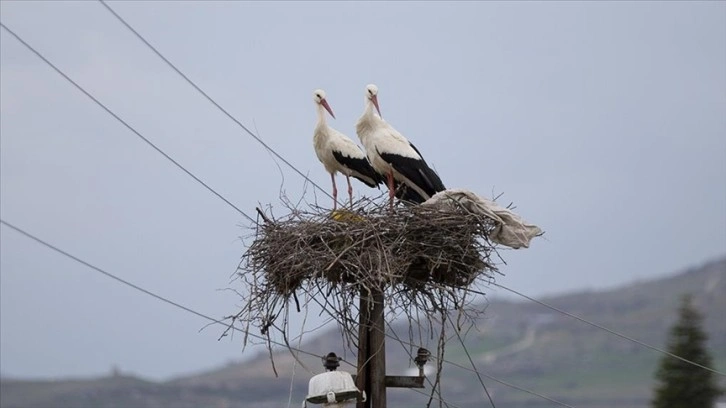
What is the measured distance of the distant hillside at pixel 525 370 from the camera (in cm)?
6200

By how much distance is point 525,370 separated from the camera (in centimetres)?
9281

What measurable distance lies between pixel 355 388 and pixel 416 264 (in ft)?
3.43

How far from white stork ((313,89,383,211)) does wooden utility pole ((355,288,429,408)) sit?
3.14 meters

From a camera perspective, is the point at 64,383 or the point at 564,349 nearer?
the point at 64,383

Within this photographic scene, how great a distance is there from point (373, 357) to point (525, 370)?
82.2 metres

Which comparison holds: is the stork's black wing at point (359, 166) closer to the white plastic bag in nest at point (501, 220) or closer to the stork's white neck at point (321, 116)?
the stork's white neck at point (321, 116)

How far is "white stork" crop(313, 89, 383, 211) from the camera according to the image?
1466cm

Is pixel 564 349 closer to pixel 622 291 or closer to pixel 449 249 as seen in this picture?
pixel 622 291

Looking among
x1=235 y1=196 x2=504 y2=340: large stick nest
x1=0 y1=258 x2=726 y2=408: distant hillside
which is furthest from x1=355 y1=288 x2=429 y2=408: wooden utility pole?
x1=0 y1=258 x2=726 y2=408: distant hillside

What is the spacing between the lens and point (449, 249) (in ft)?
37.8

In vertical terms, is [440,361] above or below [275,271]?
below

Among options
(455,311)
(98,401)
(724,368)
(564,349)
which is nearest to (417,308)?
(455,311)

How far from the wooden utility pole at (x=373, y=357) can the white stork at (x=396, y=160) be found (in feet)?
6.93

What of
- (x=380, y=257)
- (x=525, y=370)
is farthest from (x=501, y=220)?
(x=525, y=370)
